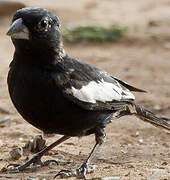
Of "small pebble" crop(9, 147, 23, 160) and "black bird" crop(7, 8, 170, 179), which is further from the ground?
"black bird" crop(7, 8, 170, 179)

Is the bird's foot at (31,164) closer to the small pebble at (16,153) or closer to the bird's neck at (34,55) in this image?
the small pebble at (16,153)

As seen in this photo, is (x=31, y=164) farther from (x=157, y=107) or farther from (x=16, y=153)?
(x=157, y=107)

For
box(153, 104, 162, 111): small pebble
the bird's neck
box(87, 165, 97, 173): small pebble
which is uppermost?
the bird's neck

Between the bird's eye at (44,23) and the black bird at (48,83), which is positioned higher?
the bird's eye at (44,23)

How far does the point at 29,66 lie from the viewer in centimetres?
543

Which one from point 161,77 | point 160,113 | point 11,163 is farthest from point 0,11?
point 11,163

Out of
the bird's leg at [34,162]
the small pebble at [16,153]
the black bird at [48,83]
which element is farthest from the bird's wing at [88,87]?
the small pebble at [16,153]

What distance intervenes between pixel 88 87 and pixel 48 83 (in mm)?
548

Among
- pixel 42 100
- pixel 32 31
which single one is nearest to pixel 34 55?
pixel 32 31

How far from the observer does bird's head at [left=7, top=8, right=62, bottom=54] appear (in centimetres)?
529

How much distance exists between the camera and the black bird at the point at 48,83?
5.34 meters

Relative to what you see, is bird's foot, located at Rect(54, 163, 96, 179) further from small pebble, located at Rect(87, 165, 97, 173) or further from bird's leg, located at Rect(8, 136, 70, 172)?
bird's leg, located at Rect(8, 136, 70, 172)

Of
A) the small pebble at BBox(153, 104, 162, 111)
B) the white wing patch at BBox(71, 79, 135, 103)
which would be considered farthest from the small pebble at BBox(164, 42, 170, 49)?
the white wing patch at BBox(71, 79, 135, 103)

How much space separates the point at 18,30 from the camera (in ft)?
17.1
